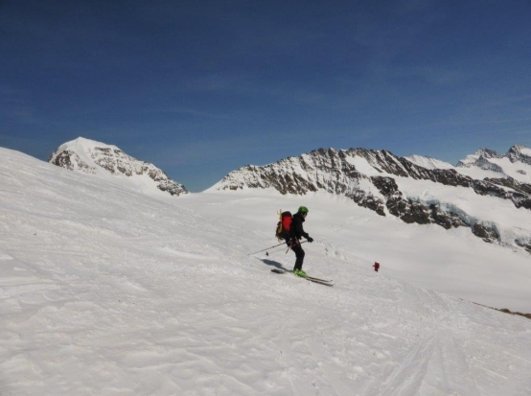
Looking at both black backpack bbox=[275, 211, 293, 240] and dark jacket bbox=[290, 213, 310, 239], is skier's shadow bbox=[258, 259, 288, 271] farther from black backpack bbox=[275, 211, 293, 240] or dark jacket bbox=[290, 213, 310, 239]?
dark jacket bbox=[290, 213, 310, 239]

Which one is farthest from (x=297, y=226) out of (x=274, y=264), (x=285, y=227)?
(x=274, y=264)

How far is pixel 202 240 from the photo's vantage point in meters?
20.2

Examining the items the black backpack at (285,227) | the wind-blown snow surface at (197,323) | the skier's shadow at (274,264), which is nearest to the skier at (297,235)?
the black backpack at (285,227)

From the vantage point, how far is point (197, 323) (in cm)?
955

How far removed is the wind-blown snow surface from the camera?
7.03 m

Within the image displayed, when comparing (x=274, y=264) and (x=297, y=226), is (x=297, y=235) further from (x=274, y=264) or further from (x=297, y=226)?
(x=274, y=264)

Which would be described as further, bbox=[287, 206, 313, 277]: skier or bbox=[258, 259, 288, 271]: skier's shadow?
bbox=[258, 259, 288, 271]: skier's shadow

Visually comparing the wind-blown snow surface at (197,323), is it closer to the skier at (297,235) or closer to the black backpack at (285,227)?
the skier at (297,235)

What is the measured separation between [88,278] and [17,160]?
17655 mm

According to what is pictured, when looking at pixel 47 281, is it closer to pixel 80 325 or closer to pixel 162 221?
pixel 80 325

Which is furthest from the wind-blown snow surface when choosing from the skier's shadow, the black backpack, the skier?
the black backpack

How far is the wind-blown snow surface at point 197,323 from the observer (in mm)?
7027

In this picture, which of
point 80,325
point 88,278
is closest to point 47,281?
point 88,278

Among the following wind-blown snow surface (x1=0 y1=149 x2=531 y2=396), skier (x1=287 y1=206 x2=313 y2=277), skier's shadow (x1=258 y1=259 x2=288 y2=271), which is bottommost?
wind-blown snow surface (x1=0 y1=149 x2=531 y2=396)
